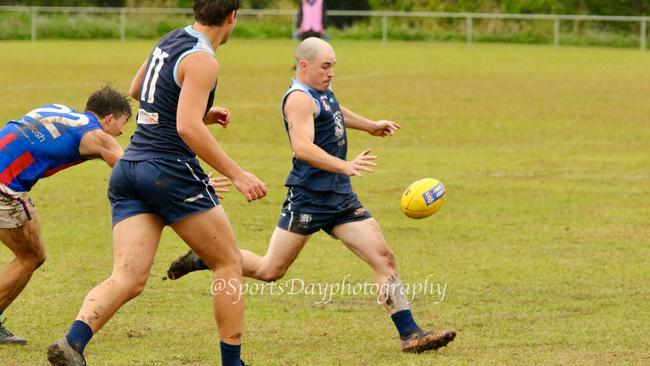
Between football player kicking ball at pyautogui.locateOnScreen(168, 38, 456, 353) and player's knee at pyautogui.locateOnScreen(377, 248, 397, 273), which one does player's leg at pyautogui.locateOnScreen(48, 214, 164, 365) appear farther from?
player's knee at pyautogui.locateOnScreen(377, 248, 397, 273)

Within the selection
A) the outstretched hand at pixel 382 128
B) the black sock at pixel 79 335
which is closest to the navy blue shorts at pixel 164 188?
the black sock at pixel 79 335

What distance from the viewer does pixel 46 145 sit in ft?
22.6

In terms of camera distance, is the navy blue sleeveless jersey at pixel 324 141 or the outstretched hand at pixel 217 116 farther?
the navy blue sleeveless jersey at pixel 324 141

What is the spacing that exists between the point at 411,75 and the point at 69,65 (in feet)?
30.3

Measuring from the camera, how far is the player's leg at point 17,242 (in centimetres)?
697

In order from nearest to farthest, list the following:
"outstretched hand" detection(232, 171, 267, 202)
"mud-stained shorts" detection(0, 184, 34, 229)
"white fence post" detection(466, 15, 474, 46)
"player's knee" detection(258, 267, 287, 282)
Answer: "outstretched hand" detection(232, 171, 267, 202), "mud-stained shorts" detection(0, 184, 34, 229), "player's knee" detection(258, 267, 287, 282), "white fence post" detection(466, 15, 474, 46)

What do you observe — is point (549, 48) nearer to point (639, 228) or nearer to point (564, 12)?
point (564, 12)

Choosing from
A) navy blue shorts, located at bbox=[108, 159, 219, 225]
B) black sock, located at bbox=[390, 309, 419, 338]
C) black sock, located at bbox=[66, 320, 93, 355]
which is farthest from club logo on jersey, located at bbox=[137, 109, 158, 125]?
black sock, located at bbox=[390, 309, 419, 338]

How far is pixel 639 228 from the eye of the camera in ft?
38.4

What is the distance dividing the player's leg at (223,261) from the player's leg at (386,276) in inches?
51.1

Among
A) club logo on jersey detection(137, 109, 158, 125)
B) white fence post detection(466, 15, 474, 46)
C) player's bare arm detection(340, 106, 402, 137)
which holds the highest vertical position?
club logo on jersey detection(137, 109, 158, 125)

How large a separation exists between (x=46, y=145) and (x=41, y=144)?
0.03 metres

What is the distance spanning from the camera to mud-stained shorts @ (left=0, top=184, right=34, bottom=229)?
6.93 metres

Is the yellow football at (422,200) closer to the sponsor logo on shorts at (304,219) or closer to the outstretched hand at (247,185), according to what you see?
the sponsor logo on shorts at (304,219)
